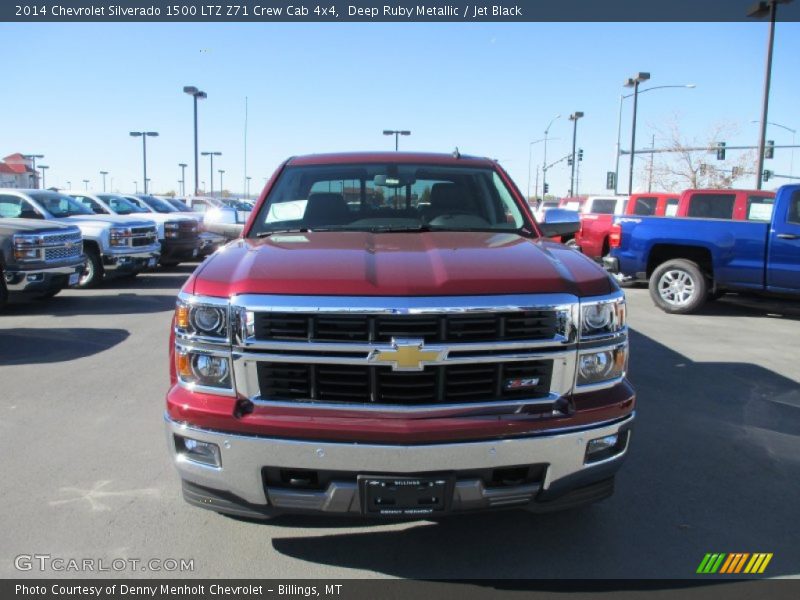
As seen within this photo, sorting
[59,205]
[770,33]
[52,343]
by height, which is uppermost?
[770,33]

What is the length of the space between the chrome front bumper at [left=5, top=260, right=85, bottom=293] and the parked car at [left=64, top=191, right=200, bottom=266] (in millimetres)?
4917

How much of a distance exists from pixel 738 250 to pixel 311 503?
9.26 metres

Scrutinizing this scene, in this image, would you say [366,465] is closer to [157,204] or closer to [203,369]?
[203,369]

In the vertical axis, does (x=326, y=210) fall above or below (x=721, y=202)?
below

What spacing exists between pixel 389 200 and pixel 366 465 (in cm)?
224

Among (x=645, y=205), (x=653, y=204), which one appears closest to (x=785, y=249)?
(x=653, y=204)

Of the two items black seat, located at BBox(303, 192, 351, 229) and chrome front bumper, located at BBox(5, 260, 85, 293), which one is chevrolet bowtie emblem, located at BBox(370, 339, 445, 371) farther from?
chrome front bumper, located at BBox(5, 260, 85, 293)

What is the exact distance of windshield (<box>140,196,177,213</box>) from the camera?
1900 centimetres

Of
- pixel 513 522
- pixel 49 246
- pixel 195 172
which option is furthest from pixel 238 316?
pixel 195 172

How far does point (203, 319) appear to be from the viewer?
2.83 m

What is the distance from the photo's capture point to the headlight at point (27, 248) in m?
9.55

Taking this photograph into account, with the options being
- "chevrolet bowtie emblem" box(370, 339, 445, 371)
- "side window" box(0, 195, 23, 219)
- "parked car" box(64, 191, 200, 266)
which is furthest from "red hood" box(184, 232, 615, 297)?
"parked car" box(64, 191, 200, 266)

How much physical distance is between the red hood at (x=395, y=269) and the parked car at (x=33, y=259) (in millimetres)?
7591

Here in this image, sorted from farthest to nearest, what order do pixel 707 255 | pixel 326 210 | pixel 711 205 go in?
pixel 711 205 < pixel 707 255 < pixel 326 210
